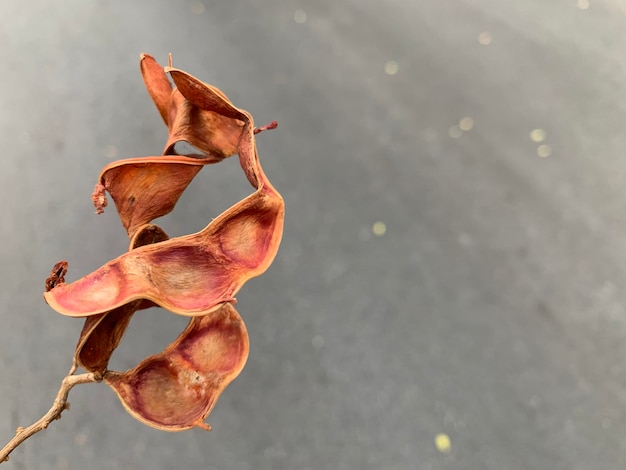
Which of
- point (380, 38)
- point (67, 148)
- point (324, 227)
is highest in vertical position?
point (380, 38)

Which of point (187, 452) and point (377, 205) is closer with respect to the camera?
point (187, 452)

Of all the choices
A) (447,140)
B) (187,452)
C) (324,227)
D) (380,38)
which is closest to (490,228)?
(447,140)

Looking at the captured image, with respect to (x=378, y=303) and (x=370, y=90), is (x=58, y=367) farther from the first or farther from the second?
(x=370, y=90)

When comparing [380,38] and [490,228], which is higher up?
[380,38]

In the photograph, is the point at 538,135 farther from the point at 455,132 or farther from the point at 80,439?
the point at 80,439

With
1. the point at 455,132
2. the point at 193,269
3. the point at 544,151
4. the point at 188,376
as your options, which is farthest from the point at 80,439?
the point at 544,151

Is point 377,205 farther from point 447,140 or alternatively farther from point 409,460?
point 409,460
